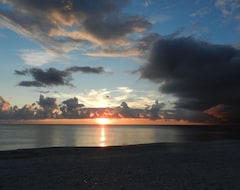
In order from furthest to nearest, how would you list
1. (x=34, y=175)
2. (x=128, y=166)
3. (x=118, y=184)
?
(x=128, y=166)
(x=34, y=175)
(x=118, y=184)

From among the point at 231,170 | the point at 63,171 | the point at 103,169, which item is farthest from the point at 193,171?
the point at 63,171

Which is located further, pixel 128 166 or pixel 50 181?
pixel 128 166

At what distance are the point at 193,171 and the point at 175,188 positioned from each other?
5224mm

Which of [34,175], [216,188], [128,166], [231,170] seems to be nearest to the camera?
[216,188]

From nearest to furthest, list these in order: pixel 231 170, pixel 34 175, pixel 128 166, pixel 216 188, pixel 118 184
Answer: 1. pixel 216 188
2. pixel 118 184
3. pixel 34 175
4. pixel 231 170
5. pixel 128 166

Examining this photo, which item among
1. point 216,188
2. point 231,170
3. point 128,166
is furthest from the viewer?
point 128,166

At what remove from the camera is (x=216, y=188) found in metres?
13.7

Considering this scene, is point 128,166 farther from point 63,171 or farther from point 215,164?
point 215,164

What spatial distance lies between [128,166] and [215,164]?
695 centimetres

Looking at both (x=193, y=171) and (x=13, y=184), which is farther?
(x=193, y=171)

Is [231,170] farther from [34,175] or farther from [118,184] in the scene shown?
[34,175]

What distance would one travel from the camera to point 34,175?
17453 mm

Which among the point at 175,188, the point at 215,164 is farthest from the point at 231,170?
the point at 175,188

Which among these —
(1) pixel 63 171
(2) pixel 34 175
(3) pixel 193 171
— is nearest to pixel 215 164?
(3) pixel 193 171
